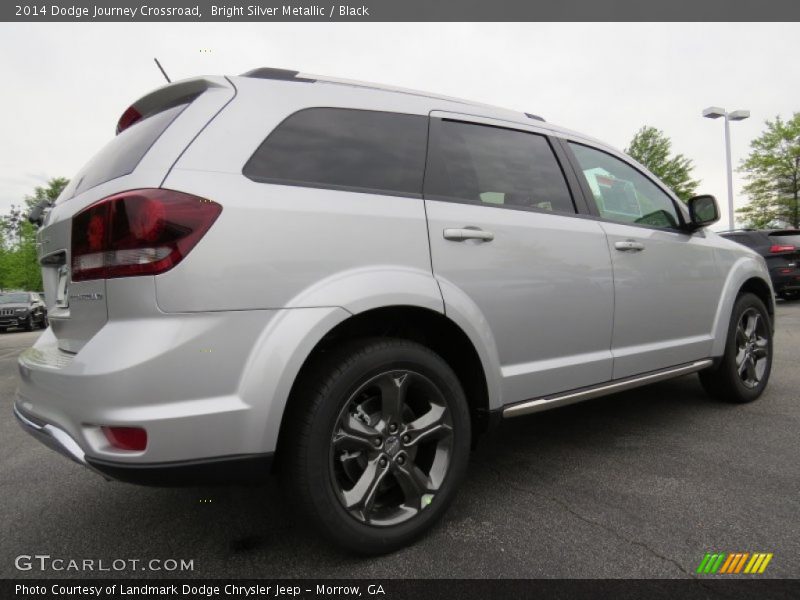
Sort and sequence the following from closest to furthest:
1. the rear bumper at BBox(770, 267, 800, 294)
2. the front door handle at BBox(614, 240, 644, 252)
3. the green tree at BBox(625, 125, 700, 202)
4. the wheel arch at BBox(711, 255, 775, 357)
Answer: the front door handle at BBox(614, 240, 644, 252) < the wheel arch at BBox(711, 255, 775, 357) < the rear bumper at BBox(770, 267, 800, 294) < the green tree at BBox(625, 125, 700, 202)

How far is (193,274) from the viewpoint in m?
1.63

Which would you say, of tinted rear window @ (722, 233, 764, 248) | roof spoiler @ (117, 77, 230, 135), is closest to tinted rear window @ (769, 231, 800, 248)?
tinted rear window @ (722, 233, 764, 248)

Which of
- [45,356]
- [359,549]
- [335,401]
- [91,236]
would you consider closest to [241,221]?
[91,236]

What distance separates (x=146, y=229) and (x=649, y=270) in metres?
2.63

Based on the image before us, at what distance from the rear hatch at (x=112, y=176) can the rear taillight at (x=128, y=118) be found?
6 centimetres

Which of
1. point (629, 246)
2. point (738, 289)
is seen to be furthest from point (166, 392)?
point (738, 289)

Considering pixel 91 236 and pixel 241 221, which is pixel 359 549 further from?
pixel 91 236

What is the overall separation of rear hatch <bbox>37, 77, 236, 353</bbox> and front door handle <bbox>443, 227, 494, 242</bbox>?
971 mm

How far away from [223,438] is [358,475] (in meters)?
0.58

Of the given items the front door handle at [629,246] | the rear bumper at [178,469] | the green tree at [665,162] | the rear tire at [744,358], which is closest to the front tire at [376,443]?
the rear bumper at [178,469]

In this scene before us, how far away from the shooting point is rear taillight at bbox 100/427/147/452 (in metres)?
1.58

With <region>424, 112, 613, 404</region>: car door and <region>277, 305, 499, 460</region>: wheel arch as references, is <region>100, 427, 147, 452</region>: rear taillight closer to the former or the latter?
<region>277, 305, 499, 460</region>: wheel arch

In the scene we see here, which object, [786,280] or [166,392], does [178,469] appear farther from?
[786,280]

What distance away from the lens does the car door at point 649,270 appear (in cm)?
290
